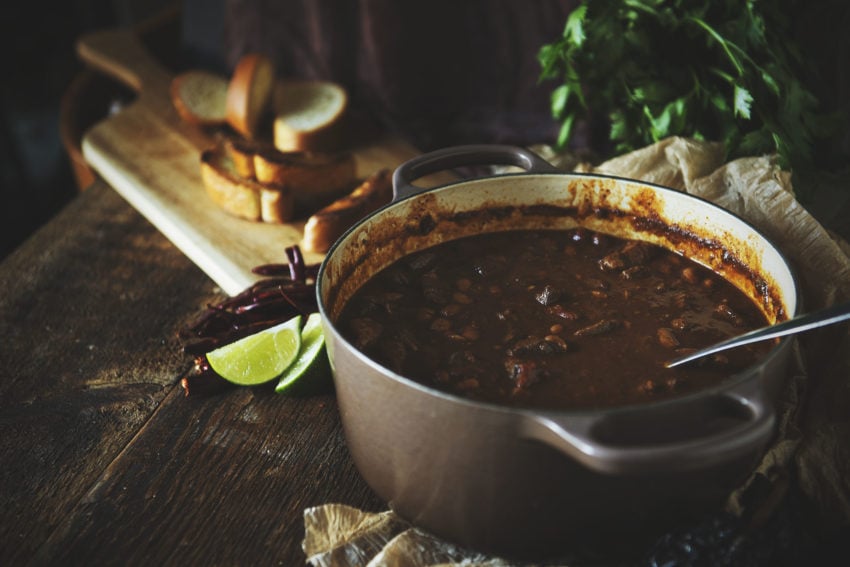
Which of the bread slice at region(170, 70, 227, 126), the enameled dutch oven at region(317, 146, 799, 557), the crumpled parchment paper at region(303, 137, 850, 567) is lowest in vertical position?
the bread slice at region(170, 70, 227, 126)

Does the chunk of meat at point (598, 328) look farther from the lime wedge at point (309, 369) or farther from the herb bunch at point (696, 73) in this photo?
the herb bunch at point (696, 73)

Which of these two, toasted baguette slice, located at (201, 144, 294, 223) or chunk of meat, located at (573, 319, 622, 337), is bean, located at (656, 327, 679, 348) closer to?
chunk of meat, located at (573, 319, 622, 337)

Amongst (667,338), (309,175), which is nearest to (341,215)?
(309,175)

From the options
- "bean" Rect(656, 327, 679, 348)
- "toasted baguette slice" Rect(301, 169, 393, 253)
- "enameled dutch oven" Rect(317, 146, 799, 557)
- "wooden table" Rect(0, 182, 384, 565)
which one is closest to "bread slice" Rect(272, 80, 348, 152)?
"toasted baguette slice" Rect(301, 169, 393, 253)

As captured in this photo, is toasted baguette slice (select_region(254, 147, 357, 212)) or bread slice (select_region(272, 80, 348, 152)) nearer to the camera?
toasted baguette slice (select_region(254, 147, 357, 212))

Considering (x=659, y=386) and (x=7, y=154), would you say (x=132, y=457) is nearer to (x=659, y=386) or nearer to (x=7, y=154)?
(x=659, y=386)

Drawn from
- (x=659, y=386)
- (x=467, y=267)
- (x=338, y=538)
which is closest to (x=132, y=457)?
(x=338, y=538)
